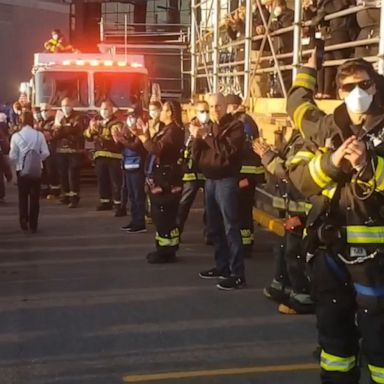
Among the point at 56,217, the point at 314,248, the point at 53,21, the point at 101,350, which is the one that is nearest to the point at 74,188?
the point at 56,217

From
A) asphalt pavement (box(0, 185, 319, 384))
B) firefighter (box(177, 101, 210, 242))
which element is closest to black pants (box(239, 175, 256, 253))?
asphalt pavement (box(0, 185, 319, 384))

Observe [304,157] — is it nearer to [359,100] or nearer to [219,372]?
[359,100]

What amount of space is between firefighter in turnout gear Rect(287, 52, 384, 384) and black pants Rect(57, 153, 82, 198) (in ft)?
29.9

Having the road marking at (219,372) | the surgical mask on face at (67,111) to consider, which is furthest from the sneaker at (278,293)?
the surgical mask on face at (67,111)

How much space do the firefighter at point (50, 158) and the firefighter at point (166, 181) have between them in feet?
16.1

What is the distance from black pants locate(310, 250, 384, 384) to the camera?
383cm

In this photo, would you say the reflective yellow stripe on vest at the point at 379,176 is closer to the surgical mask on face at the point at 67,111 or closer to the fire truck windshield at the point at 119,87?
the surgical mask on face at the point at 67,111

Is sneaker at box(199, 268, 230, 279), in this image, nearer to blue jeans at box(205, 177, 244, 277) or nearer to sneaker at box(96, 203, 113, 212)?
blue jeans at box(205, 177, 244, 277)

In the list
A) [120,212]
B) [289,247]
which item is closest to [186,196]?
[120,212]

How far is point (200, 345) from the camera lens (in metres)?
5.75

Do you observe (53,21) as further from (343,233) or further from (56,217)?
(343,233)

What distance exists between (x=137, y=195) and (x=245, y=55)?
3.15m

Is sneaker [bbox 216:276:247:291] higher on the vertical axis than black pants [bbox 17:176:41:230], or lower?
lower

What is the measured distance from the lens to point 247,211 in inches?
348
